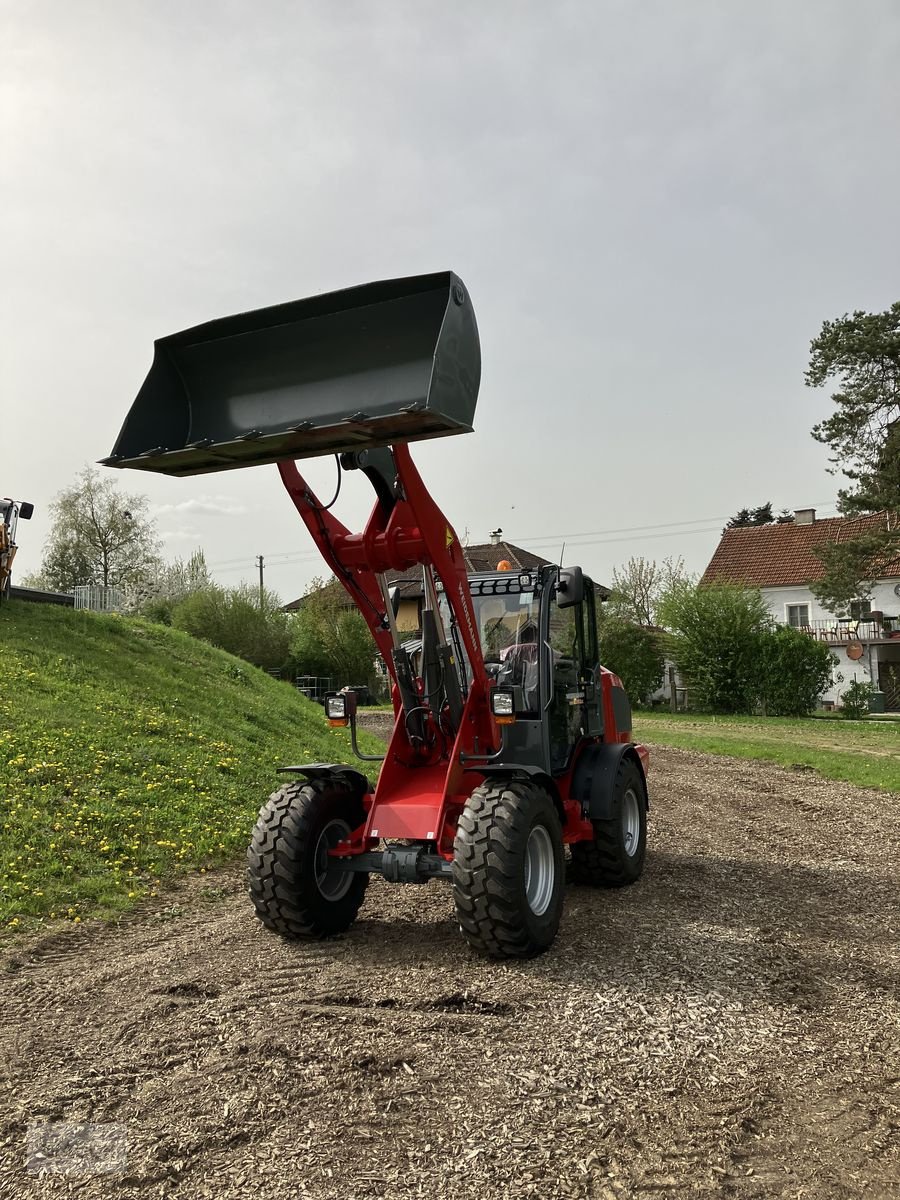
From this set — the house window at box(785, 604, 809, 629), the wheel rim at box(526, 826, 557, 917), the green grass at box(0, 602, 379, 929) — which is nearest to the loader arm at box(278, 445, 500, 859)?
the wheel rim at box(526, 826, 557, 917)

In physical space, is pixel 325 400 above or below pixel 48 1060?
above

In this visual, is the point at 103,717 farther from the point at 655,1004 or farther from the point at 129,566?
the point at 129,566

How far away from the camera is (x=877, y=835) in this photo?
10.1 metres

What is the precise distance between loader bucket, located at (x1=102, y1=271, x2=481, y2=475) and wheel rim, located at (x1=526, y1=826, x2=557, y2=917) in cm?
250

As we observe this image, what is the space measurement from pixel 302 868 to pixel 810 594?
1669 inches

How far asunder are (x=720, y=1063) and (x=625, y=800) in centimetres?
360

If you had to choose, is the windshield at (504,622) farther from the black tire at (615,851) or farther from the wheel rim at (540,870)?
the wheel rim at (540,870)

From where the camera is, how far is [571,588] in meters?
7.11

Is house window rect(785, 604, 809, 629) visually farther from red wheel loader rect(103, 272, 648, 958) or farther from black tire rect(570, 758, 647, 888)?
red wheel loader rect(103, 272, 648, 958)

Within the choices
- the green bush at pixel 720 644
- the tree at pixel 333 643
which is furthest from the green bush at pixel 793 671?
the tree at pixel 333 643

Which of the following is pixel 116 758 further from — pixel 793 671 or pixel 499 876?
pixel 793 671

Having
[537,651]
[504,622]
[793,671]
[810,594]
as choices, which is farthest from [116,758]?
[810,594]

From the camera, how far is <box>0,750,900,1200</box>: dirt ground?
342cm

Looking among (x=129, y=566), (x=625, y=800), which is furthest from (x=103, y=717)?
(x=129, y=566)
